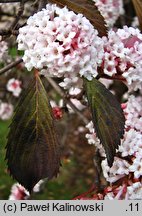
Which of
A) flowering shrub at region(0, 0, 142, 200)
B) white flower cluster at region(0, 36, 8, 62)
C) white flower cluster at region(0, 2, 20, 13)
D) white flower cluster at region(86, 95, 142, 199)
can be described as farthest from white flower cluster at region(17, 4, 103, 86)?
white flower cluster at region(0, 2, 20, 13)

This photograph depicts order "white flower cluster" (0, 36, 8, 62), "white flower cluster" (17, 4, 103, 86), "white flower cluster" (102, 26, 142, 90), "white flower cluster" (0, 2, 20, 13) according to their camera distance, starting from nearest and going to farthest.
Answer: "white flower cluster" (17, 4, 103, 86) → "white flower cluster" (102, 26, 142, 90) → "white flower cluster" (0, 36, 8, 62) → "white flower cluster" (0, 2, 20, 13)

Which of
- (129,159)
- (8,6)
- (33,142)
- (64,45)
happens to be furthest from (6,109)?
(64,45)

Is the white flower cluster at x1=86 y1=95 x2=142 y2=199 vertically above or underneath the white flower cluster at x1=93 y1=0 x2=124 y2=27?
underneath

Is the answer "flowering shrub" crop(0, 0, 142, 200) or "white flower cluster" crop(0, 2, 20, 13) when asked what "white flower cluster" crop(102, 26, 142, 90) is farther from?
"white flower cluster" crop(0, 2, 20, 13)

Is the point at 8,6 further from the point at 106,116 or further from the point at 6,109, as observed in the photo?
the point at 106,116

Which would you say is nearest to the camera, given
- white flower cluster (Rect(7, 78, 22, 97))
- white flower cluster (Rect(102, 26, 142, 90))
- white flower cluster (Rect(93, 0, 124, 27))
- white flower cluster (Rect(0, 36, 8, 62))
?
white flower cluster (Rect(102, 26, 142, 90))

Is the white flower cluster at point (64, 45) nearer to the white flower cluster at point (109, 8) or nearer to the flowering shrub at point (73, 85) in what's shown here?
the flowering shrub at point (73, 85)

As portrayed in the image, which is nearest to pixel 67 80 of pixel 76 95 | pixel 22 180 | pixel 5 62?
pixel 22 180

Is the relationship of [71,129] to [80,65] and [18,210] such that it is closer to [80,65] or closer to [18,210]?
[18,210]
